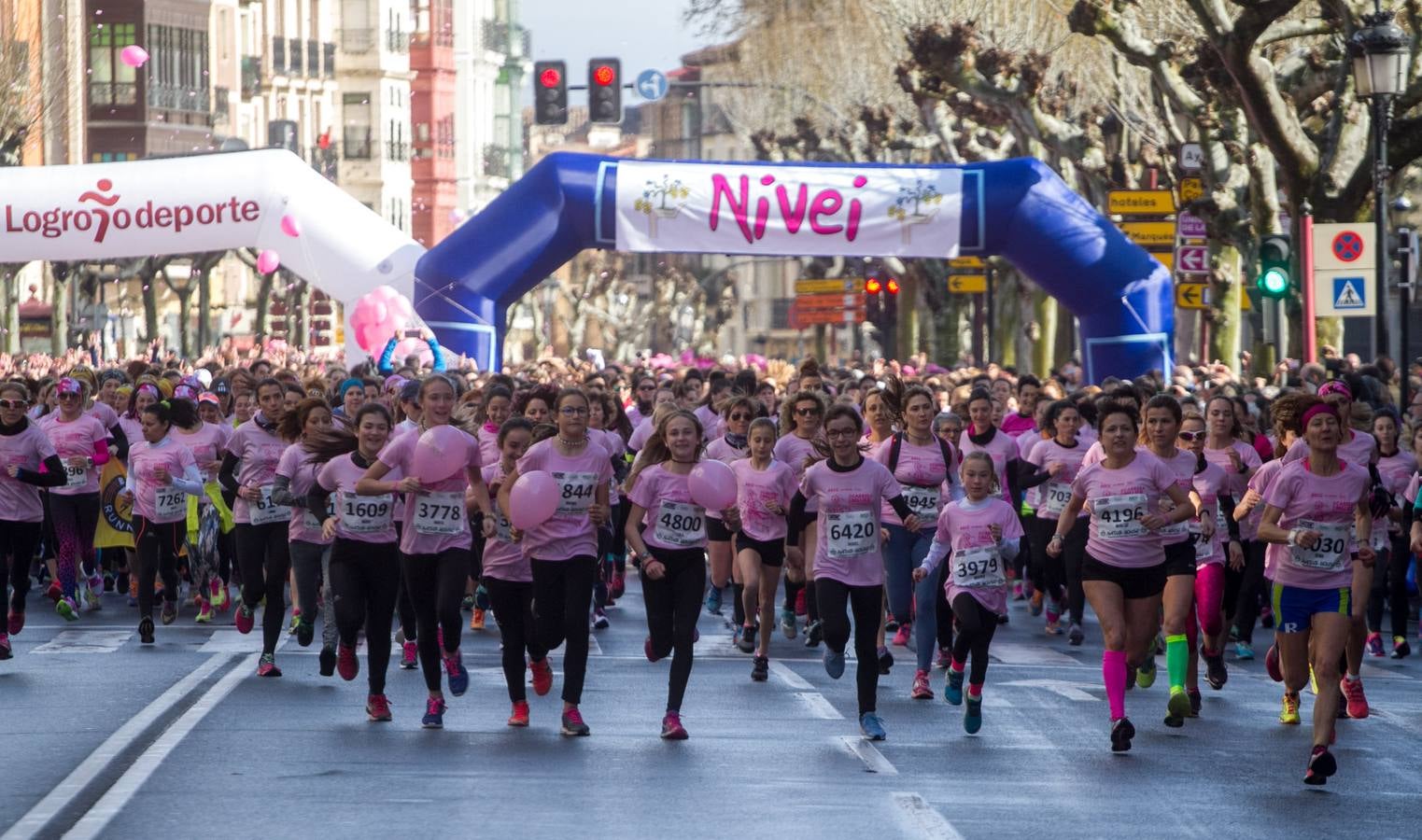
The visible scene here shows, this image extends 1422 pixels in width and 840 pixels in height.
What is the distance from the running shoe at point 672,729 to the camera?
12250 mm

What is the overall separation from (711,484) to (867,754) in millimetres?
1504

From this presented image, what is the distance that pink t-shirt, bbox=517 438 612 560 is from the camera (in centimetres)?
1243

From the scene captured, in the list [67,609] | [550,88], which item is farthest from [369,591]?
[550,88]

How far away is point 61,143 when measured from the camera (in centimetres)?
6638

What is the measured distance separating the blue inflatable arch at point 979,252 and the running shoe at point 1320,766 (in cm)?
1768

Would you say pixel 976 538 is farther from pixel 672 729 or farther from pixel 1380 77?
pixel 1380 77

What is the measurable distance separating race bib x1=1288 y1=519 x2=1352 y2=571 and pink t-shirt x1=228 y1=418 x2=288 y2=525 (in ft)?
20.6

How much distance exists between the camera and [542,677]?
13.1 metres

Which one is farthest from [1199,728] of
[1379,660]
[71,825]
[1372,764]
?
[71,825]

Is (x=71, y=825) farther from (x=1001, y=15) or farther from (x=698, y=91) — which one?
(x=698, y=91)

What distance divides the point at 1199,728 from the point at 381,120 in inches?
3325

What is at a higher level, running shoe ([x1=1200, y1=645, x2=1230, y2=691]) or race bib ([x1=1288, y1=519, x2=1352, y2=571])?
race bib ([x1=1288, y1=519, x2=1352, y2=571])

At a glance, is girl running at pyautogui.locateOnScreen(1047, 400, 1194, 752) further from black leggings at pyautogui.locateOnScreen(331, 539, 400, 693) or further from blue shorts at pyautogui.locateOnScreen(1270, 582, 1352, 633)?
black leggings at pyautogui.locateOnScreen(331, 539, 400, 693)

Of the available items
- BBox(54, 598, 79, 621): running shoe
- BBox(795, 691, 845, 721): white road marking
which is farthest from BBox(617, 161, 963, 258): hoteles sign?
BBox(795, 691, 845, 721): white road marking
